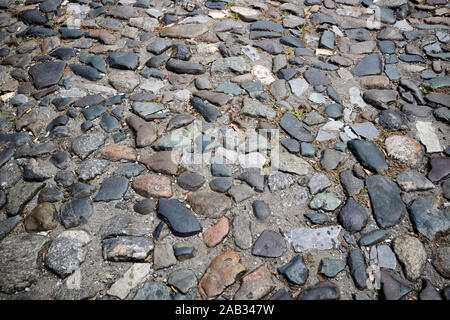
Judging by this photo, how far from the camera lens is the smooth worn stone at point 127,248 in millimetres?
2021

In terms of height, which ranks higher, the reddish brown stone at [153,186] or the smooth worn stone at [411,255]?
the reddish brown stone at [153,186]

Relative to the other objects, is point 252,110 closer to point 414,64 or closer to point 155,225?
point 155,225

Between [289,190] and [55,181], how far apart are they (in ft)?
5.76

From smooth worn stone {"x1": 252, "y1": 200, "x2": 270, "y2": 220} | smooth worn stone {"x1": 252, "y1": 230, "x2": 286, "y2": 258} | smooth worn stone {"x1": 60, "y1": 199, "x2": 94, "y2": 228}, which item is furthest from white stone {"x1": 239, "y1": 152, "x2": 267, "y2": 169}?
smooth worn stone {"x1": 60, "y1": 199, "x2": 94, "y2": 228}

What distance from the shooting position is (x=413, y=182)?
2416mm

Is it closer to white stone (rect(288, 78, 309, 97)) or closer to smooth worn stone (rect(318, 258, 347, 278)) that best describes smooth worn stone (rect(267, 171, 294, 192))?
smooth worn stone (rect(318, 258, 347, 278))

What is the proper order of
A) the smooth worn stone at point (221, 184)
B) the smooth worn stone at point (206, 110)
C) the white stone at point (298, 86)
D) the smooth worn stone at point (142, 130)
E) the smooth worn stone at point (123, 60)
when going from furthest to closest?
the smooth worn stone at point (123, 60) < the white stone at point (298, 86) < the smooth worn stone at point (206, 110) < the smooth worn stone at point (142, 130) < the smooth worn stone at point (221, 184)

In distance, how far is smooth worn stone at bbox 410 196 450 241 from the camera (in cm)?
217

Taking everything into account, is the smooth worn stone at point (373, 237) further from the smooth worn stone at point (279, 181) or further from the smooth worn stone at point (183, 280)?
the smooth worn stone at point (183, 280)

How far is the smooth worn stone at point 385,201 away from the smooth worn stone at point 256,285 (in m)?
0.89

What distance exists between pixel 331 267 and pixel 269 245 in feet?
1.33

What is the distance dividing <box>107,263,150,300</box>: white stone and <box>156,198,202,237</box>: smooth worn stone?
0.97 feet

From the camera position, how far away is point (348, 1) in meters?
4.29

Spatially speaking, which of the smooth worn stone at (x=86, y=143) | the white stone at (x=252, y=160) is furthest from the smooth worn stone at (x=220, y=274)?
the smooth worn stone at (x=86, y=143)
